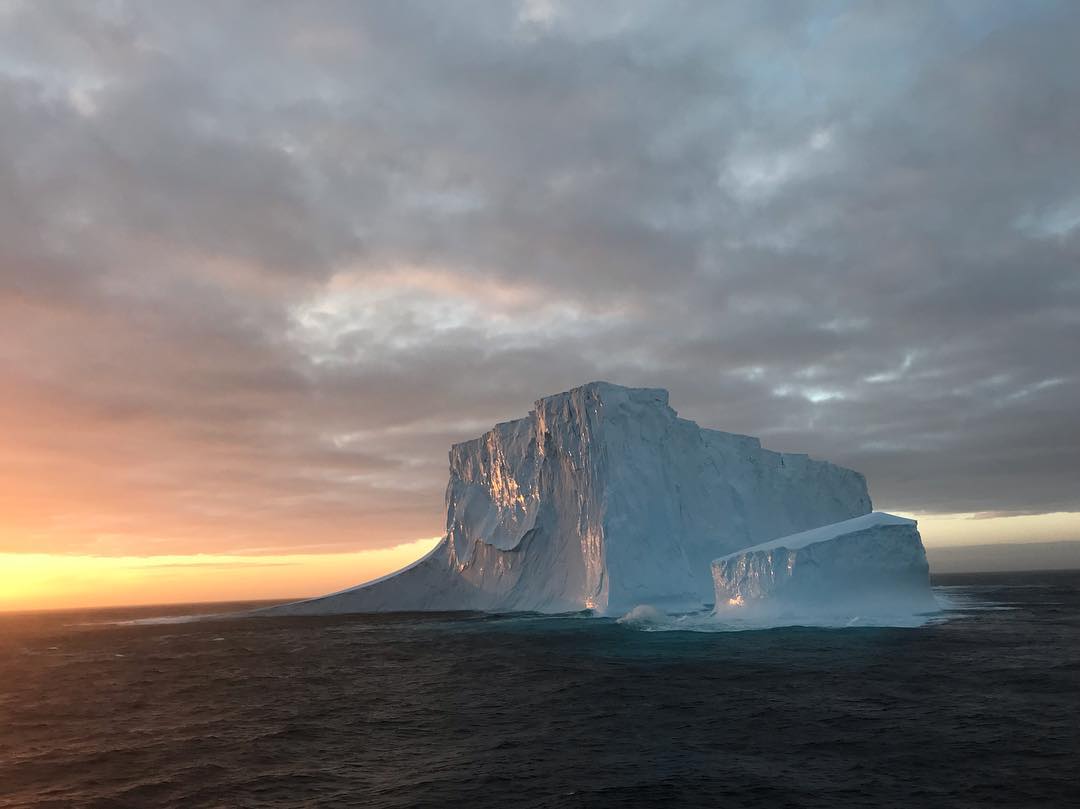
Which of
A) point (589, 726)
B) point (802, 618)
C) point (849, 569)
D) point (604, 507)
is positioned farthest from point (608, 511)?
point (589, 726)

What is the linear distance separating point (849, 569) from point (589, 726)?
60.2ft

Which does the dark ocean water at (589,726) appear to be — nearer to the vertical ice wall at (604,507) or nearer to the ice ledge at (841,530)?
the ice ledge at (841,530)

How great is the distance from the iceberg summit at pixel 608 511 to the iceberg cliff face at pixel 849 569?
4.19 feet

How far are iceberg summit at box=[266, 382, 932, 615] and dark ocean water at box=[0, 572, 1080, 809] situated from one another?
11001 mm

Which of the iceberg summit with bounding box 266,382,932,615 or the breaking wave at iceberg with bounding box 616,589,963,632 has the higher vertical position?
the iceberg summit with bounding box 266,382,932,615

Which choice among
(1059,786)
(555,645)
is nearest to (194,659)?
(555,645)

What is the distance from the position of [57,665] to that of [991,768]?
39017 millimetres

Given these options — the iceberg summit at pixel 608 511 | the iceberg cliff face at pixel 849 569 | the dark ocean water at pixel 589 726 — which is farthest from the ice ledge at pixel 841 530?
the dark ocean water at pixel 589 726

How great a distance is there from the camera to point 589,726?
1552 cm

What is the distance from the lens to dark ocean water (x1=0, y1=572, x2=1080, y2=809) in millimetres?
11328

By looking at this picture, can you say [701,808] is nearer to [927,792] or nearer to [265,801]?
[927,792]

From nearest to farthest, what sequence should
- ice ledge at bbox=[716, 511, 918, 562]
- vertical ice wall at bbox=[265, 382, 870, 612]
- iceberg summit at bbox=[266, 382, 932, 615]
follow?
ice ledge at bbox=[716, 511, 918, 562] < iceberg summit at bbox=[266, 382, 932, 615] < vertical ice wall at bbox=[265, 382, 870, 612]

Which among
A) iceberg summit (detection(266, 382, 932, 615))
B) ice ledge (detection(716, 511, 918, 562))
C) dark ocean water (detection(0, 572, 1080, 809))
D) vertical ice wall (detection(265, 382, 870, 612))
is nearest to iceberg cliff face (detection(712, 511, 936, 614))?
ice ledge (detection(716, 511, 918, 562))

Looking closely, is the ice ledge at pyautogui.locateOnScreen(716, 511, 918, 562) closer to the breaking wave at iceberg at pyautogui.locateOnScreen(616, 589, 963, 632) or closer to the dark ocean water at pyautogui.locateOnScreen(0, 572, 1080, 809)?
the breaking wave at iceberg at pyautogui.locateOnScreen(616, 589, 963, 632)
